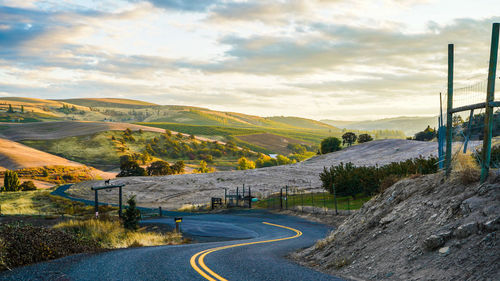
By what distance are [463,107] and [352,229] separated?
5819 mm

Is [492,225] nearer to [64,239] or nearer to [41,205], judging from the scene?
[64,239]

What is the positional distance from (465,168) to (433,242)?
9.94 feet

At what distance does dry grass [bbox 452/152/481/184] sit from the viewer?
37.0 ft

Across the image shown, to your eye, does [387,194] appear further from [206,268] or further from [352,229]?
[206,268]

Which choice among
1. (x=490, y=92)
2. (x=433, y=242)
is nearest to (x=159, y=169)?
(x=490, y=92)

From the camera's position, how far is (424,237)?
10.6 m

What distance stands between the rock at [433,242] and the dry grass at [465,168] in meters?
2.44

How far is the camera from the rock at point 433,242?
9852 mm

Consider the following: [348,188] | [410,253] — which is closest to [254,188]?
[348,188]

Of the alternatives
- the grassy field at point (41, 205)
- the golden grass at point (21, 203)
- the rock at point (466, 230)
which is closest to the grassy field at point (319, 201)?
the grassy field at point (41, 205)

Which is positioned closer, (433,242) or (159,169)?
(433,242)

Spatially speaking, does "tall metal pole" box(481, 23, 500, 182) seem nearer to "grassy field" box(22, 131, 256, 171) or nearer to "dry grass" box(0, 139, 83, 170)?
"dry grass" box(0, 139, 83, 170)

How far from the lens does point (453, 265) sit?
29.1 feet

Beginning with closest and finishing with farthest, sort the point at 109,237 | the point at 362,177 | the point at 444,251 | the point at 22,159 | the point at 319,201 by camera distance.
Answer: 1. the point at 444,251
2. the point at 109,237
3. the point at 362,177
4. the point at 319,201
5. the point at 22,159
